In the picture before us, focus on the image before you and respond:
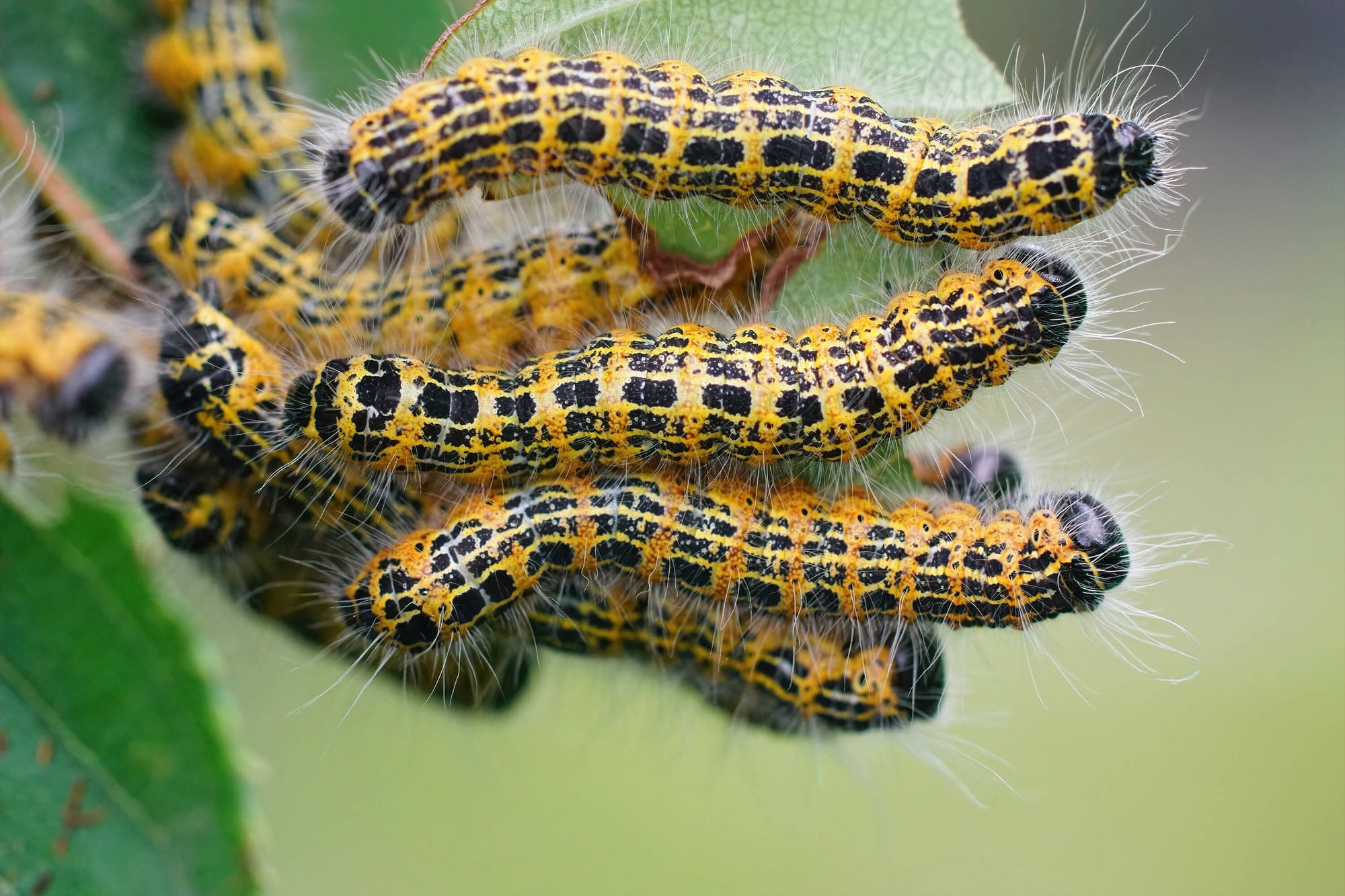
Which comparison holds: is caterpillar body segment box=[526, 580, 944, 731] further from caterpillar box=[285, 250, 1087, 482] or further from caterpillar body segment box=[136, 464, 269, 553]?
caterpillar body segment box=[136, 464, 269, 553]

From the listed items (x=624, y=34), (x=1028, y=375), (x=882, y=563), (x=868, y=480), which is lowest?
(x=882, y=563)

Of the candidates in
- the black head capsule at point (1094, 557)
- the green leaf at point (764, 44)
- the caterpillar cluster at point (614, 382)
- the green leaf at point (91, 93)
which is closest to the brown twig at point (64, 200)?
the green leaf at point (91, 93)

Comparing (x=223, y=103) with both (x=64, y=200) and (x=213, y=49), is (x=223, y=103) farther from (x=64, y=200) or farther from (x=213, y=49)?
(x=64, y=200)

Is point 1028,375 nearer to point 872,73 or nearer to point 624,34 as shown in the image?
point 872,73

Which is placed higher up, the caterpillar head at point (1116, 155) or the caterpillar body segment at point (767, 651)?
the caterpillar head at point (1116, 155)

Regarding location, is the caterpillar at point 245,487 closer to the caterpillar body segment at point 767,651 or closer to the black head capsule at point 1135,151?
the caterpillar body segment at point 767,651

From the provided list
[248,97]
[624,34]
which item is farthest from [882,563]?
[248,97]

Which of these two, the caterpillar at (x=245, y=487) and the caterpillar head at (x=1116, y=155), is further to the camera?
the caterpillar at (x=245, y=487)
